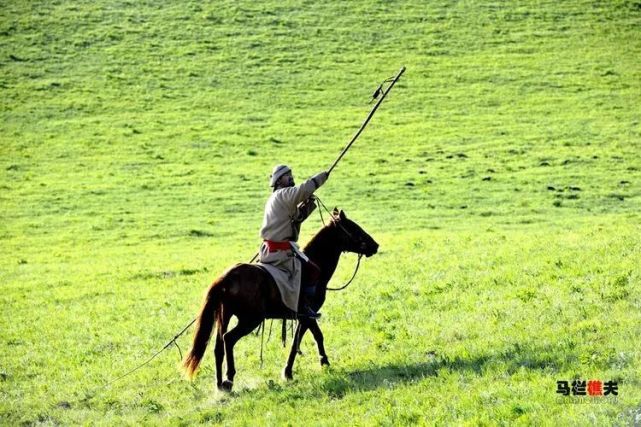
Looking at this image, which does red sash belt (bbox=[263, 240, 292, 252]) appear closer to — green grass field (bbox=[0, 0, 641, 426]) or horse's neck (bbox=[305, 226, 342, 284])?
horse's neck (bbox=[305, 226, 342, 284])

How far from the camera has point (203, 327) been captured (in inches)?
523

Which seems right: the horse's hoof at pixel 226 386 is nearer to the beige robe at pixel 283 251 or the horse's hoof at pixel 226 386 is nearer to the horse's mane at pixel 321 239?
the beige robe at pixel 283 251

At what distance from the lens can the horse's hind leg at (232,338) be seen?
13.4 metres

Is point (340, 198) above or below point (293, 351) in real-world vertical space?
below

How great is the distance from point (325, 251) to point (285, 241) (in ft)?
3.00

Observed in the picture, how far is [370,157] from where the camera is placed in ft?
146

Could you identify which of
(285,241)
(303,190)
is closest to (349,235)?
(285,241)

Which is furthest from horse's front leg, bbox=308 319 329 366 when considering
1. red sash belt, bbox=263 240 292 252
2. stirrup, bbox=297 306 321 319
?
red sash belt, bbox=263 240 292 252

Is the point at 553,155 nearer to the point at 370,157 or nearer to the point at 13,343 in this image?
the point at 370,157

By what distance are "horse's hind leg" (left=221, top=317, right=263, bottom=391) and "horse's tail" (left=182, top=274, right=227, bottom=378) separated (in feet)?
0.91

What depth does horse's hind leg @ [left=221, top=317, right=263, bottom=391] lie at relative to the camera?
1338cm

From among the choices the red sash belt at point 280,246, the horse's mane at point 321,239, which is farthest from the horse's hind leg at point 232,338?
the horse's mane at point 321,239

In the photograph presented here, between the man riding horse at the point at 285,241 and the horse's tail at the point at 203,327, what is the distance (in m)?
0.95

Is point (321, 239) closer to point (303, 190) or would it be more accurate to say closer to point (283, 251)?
point (283, 251)
